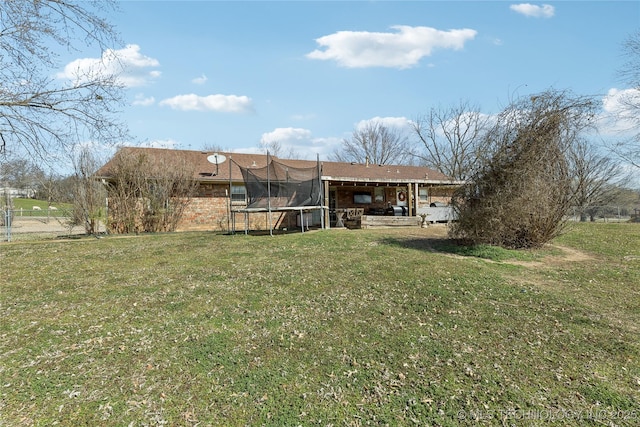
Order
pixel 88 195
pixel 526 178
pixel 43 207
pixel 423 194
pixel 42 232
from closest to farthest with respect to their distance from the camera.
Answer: pixel 526 178
pixel 88 195
pixel 42 232
pixel 423 194
pixel 43 207

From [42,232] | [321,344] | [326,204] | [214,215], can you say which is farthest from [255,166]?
[321,344]

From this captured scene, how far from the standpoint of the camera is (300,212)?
12906 millimetres

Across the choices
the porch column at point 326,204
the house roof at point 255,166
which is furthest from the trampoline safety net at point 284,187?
the house roof at point 255,166

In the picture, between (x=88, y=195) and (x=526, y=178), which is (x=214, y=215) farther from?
(x=526, y=178)

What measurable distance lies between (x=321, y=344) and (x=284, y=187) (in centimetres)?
926

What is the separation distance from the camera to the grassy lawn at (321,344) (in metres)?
2.65

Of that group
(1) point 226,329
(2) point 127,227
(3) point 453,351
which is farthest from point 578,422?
(2) point 127,227

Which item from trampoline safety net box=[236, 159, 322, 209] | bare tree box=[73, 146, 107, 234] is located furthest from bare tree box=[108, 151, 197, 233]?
trampoline safety net box=[236, 159, 322, 209]

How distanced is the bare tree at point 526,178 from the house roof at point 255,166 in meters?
4.57

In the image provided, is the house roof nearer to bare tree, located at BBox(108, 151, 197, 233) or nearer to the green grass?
bare tree, located at BBox(108, 151, 197, 233)

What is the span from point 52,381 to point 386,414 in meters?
2.87

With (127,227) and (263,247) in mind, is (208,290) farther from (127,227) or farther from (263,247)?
(127,227)

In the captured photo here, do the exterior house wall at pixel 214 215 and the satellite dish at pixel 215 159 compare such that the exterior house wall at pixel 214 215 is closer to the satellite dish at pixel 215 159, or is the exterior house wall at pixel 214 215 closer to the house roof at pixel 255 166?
the house roof at pixel 255 166

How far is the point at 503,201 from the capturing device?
26.1 feet
